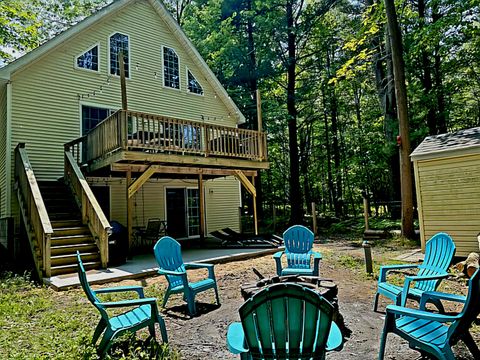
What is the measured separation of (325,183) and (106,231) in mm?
21250

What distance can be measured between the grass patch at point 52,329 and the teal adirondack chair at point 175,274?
2.75ft

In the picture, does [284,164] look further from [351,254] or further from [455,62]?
[351,254]

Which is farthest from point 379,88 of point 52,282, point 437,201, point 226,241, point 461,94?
point 52,282

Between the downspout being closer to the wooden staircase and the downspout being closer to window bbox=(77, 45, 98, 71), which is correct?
the wooden staircase

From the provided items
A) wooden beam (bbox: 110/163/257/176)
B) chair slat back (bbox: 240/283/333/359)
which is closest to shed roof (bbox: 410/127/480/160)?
wooden beam (bbox: 110/163/257/176)

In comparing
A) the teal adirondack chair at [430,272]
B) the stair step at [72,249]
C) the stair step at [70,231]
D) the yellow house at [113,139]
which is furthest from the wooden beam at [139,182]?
the teal adirondack chair at [430,272]

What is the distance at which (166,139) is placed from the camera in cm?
880

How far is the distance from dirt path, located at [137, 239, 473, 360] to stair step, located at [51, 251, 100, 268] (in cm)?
Result: 163

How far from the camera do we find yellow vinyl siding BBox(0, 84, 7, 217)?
388 inches

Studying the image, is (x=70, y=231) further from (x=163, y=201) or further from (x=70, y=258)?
(x=163, y=201)

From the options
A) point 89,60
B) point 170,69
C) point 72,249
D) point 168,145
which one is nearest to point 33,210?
point 72,249

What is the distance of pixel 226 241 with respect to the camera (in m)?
11.0

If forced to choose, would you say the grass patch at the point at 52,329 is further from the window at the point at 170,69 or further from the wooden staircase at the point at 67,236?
the window at the point at 170,69

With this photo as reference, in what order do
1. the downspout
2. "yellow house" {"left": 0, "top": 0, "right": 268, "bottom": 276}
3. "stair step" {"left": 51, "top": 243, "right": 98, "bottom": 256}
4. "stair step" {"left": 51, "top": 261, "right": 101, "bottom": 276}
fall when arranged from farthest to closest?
the downspout, "yellow house" {"left": 0, "top": 0, "right": 268, "bottom": 276}, "stair step" {"left": 51, "top": 243, "right": 98, "bottom": 256}, "stair step" {"left": 51, "top": 261, "right": 101, "bottom": 276}
